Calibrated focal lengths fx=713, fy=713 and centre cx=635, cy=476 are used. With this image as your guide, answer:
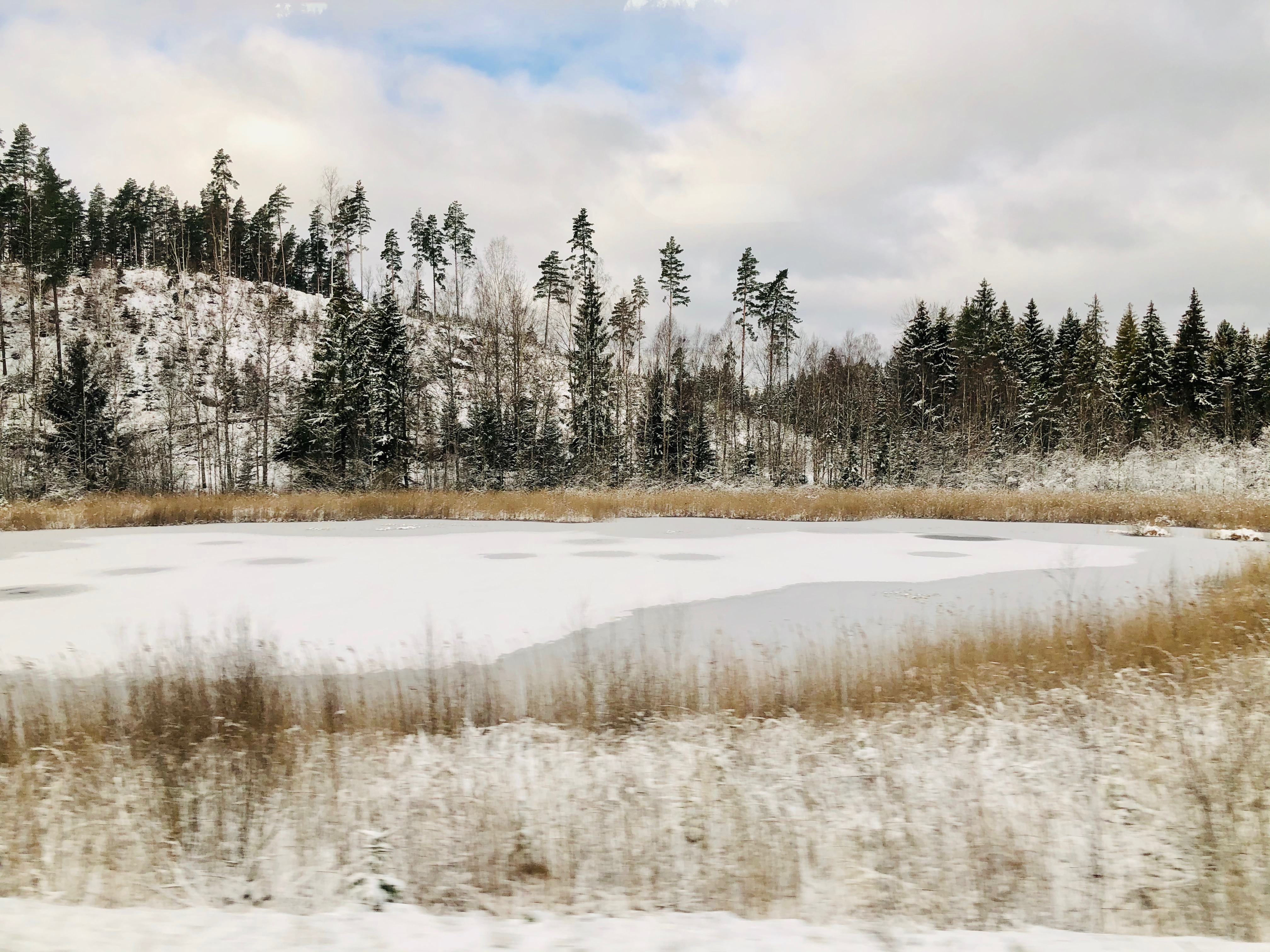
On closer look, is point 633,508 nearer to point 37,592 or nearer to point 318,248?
point 37,592

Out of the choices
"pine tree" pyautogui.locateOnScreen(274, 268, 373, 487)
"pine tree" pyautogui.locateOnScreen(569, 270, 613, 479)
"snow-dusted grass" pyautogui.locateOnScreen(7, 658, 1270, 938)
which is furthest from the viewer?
"pine tree" pyautogui.locateOnScreen(569, 270, 613, 479)

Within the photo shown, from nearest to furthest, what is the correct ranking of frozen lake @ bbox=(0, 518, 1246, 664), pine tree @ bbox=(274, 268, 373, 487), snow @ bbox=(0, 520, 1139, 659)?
1. frozen lake @ bbox=(0, 518, 1246, 664)
2. snow @ bbox=(0, 520, 1139, 659)
3. pine tree @ bbox=(274, 268, 373, 487)

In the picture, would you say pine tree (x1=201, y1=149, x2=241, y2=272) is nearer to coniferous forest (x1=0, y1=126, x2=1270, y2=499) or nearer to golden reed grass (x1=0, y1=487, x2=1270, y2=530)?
coniferous forest (x1=0, y1=126, x2=1270, y2=499)

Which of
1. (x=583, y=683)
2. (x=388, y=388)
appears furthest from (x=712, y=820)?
(x=388, y=388)

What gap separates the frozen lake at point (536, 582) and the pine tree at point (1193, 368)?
3547 centimetres

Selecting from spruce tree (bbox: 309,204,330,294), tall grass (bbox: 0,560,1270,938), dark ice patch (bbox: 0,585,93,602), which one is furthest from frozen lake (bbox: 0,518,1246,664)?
spruce tree (bbox: 309,204,330,294)

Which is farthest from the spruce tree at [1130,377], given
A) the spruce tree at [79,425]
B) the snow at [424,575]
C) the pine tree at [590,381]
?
the spruce tree at [79,425]

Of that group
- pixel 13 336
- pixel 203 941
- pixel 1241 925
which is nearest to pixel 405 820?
pixel 203 941

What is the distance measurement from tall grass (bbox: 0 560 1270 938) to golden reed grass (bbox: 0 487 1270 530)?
14856mm

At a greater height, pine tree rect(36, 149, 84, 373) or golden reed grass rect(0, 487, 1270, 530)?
pine tree rect(36, 149, 84, 373)

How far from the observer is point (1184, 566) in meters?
11.9

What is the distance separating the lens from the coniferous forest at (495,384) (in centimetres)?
3459

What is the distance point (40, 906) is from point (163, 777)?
1347 mm

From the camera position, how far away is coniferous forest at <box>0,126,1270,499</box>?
34.6 meters
